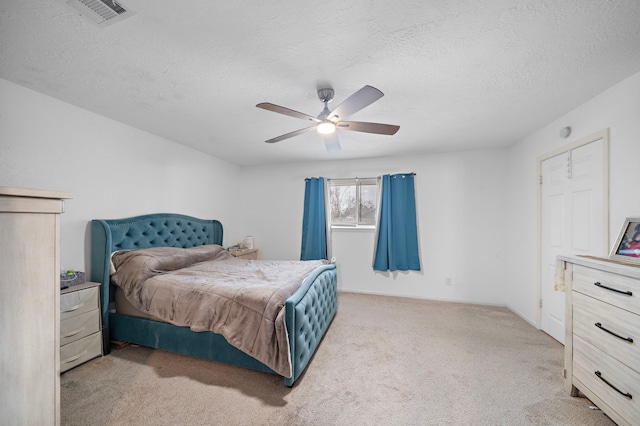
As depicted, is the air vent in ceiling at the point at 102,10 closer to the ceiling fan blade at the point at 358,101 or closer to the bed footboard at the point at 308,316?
the ceiling fan blade at the point at 358,101

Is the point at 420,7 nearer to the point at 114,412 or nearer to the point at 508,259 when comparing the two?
the point at 114,412

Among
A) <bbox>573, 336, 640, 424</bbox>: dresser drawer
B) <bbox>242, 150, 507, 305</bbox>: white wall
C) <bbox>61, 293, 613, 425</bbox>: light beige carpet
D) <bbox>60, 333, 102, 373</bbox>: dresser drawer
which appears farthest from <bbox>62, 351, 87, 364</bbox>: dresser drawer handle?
<bbox>573, 336, 640, 424</bbox>: dresser drawer

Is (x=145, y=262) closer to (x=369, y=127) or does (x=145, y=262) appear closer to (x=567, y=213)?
(x=369, y=127)

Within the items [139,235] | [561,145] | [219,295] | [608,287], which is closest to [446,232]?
[561,145]

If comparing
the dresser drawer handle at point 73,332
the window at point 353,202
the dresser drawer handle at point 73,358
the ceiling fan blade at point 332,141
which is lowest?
the dresser drawer handle at point 73,358

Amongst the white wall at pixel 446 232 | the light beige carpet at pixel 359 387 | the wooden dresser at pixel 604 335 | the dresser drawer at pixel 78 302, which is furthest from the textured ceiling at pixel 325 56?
the light beige carpet at pixel 359 387

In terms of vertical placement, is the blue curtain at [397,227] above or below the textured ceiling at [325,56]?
below

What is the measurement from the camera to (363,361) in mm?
2244

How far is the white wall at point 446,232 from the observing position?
3.74m

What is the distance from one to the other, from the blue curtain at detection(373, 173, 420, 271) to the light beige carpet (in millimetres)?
1397

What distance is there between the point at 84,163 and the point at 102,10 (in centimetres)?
179

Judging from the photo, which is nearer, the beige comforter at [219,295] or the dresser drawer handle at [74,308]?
the beige comforter at [219,295]

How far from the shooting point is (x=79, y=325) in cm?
214

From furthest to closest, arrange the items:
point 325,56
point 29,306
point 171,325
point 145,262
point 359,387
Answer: point 145,262, point 171,325, point 359,387, point 325,56, point 29,306
